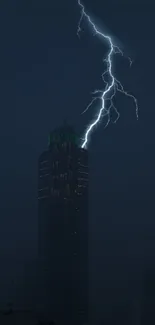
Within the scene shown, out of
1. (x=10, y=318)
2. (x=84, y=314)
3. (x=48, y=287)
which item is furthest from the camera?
(x=48, y=287)

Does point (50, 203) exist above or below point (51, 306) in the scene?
above

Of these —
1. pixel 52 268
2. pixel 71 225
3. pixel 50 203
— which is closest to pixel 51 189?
pixel 50 203

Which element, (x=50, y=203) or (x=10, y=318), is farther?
(x=50, y=203)

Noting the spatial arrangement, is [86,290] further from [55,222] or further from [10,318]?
[10,318]

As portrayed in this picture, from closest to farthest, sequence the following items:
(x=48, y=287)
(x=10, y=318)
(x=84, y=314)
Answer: (x=10, y=318), (x=84, y=314), (x=48, y=287)

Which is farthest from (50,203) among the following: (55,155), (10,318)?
(10,318)

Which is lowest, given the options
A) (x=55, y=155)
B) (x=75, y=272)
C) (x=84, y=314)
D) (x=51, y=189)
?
(x=84, y=314)

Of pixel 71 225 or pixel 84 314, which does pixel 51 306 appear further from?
pixel 71 225
